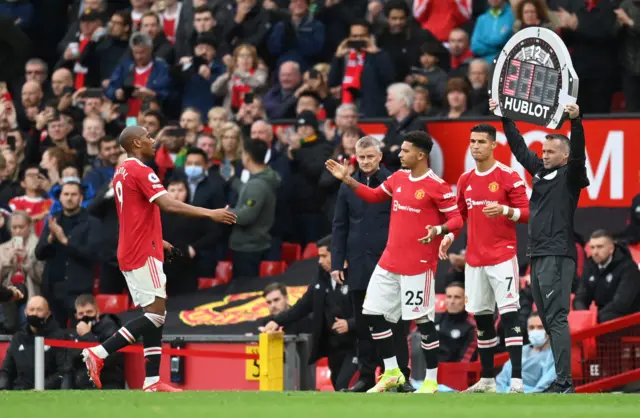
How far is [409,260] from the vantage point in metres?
12.9

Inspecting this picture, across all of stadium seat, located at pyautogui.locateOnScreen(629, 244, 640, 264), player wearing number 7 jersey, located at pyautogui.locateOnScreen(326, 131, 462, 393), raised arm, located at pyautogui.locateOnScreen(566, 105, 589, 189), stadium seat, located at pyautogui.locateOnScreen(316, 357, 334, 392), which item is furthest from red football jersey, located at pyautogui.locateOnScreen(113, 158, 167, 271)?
stadium seat, located at pyautogui.locateOnScreen(629, 244, 640, 264)

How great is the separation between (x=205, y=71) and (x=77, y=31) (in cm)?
358

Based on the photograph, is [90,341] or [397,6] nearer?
[90,341]

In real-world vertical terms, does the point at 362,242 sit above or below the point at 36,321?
above

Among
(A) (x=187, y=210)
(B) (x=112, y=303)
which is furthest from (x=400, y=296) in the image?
(B) (x=112, y=303)

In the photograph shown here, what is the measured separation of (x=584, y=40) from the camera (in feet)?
58.4

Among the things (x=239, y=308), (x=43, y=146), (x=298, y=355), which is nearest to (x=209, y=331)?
(x=239, y=308)

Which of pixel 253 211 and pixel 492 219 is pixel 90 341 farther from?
pixel 492 219

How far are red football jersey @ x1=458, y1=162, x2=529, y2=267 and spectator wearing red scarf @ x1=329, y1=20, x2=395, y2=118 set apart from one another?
20.6ft

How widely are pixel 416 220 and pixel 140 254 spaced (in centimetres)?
231

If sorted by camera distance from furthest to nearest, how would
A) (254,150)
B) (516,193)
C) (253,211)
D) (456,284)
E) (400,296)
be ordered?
(253,211)
(254,150)
(456,284)
(400,296)
(516,193)

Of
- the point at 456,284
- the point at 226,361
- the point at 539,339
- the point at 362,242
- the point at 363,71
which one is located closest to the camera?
the point at 362,242

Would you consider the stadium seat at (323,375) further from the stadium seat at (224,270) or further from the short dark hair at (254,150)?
the stadium seat at (224,270)

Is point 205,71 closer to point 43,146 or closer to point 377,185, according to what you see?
point 43,146
